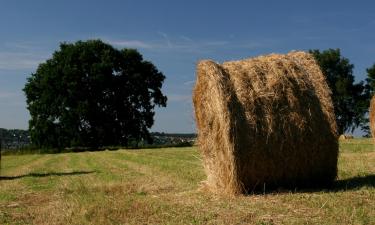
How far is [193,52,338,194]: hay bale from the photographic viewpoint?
32.5 ft

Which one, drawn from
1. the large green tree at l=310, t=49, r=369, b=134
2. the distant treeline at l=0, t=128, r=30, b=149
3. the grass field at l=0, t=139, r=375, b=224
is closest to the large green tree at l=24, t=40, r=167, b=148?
the distant treeline at l=0, t=128, r=30, b=149

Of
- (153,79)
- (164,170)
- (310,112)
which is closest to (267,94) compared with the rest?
(310,112)

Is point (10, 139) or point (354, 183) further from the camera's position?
point (10, 139)

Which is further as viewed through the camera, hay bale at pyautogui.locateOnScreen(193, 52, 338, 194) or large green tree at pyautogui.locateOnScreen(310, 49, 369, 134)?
large green tree at pyautogui.locateOnScreen(310, 49, 369, 134)

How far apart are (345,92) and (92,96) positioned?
2639 centimetres

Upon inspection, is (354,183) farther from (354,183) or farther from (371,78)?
(371,78)

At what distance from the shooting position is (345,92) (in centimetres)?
6000

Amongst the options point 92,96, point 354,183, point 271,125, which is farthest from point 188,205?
point 92,96

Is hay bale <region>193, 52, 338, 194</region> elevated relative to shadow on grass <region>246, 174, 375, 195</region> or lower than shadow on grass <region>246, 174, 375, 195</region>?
elevated

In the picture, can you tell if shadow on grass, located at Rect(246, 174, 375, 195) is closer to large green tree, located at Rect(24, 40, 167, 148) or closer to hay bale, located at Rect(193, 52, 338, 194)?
hay bale, located at Rect(193, 52, 338, 194)

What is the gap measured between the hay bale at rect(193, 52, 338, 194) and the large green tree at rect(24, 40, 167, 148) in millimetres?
43135

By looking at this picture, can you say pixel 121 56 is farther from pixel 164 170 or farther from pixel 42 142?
pixel 164 170

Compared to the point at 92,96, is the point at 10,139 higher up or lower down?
lower down

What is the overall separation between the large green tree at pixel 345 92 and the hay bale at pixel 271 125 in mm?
48492
